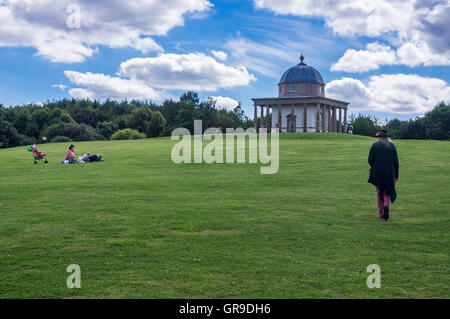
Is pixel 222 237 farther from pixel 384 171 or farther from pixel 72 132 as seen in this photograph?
pixel 72 132

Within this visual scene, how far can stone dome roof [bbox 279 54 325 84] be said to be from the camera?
226ft

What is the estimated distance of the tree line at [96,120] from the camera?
81.6m

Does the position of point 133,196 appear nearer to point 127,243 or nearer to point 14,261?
point 127,243

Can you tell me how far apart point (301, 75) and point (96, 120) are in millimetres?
56141

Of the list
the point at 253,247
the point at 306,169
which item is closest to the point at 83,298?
the point at 253,247

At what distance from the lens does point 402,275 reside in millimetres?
7695

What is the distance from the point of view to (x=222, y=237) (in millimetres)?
10094

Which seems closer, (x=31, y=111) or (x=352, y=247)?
(x=352, y=247)

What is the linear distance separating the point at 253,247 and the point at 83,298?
3.85m

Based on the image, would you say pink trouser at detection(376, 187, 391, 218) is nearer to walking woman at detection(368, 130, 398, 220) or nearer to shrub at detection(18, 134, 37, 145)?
walking woman at detection(368, 130, 398, 220)

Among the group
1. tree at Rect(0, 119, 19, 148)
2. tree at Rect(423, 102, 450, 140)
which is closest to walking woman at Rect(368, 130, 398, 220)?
tree at Rect(423, 102, 450, 140)

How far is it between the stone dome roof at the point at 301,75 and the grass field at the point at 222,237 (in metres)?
50.3

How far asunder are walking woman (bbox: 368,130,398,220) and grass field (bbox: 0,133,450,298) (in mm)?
686

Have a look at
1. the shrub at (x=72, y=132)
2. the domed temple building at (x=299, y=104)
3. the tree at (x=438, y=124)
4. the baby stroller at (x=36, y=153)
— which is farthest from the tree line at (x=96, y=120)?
the baby stroller at (x=36, y=153)
